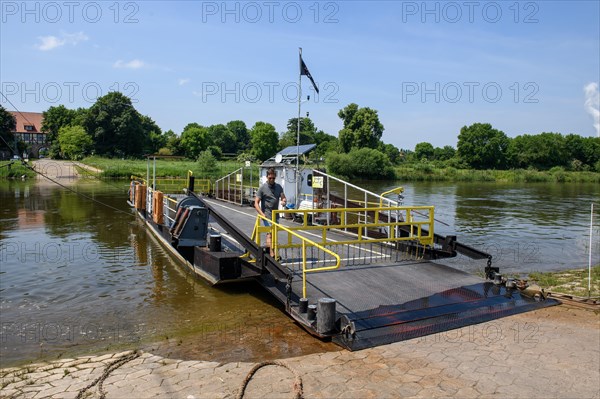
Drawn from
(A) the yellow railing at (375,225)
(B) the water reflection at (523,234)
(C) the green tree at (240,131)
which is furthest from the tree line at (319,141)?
(A) the yellow railing at (375,225)

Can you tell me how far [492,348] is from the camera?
237 inches

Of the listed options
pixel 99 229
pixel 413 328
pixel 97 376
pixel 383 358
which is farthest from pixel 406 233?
pixel 99 229

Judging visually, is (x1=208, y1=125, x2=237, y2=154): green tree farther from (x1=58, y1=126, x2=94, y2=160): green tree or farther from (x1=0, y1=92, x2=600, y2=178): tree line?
(x1=58, y1=126, x2=94, y2=160): green tree

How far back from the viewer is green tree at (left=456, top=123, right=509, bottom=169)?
104 meters

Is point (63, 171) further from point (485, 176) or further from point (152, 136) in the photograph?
point (485, 176)

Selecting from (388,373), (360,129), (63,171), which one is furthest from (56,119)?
(388,373)

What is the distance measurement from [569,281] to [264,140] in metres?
96.5

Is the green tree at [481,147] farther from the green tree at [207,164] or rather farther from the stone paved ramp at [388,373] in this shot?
the stone paved ramp at [388,373]

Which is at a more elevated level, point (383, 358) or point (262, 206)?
point (262, 206)

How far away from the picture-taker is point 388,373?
5289 millimetres

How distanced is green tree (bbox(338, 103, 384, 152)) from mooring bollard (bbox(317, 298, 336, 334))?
75.8 m

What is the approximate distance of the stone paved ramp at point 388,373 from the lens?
4863mm

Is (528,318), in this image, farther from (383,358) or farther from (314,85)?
(314,85)

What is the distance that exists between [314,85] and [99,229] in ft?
37.0
